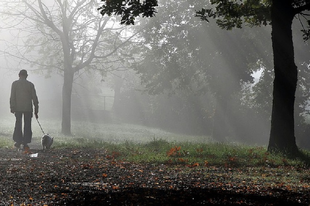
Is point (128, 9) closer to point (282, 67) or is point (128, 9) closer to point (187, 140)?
point (282, 67)

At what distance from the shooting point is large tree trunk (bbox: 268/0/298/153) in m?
11.5

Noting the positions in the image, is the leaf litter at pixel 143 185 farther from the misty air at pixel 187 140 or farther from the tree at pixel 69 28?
the tree at pixel 69 28

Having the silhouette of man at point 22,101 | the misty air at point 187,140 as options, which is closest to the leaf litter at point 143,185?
the misty air at point 187,140

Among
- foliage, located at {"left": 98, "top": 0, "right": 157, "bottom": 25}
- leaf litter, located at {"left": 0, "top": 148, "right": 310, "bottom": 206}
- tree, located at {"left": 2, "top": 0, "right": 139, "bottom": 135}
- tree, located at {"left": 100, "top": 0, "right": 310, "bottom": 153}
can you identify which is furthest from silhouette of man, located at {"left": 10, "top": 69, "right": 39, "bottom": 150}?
tree, located at {"left": 2, "top": 0, "right": 139, "bottom": 135}

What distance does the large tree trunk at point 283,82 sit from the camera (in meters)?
11.5

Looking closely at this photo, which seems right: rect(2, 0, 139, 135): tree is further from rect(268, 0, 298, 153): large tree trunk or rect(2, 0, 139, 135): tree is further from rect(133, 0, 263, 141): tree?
rect(268, 0, 298, 153): large tree trunk

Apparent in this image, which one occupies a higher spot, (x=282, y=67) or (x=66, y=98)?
(x=282, y=67)

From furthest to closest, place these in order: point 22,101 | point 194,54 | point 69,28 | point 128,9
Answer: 1. point 194,54
2. point 69,28
3. point 22,101
4. point 128,9

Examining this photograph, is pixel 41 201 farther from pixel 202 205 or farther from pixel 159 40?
pixel 159 40

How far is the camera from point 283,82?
38.7 feet

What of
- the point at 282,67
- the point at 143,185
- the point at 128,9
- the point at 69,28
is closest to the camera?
the point at 143,185

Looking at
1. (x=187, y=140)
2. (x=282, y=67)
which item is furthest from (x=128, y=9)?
(x=187, y=140)

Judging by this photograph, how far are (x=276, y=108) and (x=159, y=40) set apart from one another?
59.0 ft

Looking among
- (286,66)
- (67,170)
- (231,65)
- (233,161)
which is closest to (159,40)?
(231,65)
